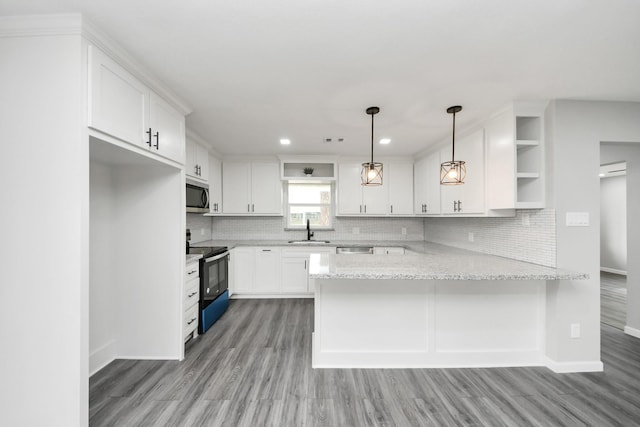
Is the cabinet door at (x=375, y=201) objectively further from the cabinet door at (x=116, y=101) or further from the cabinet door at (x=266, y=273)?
the cabinet door at (x=116, y=101)

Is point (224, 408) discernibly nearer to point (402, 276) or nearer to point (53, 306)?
point (53, 306)

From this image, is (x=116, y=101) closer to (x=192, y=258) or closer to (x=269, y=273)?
(x=192, y=258)

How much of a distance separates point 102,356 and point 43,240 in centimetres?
151

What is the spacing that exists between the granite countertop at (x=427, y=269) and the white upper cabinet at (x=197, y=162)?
73.4 inches

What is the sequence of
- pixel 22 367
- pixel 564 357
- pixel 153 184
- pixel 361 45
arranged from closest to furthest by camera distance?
pixel 22 367 < pixel 361 45 < pixel 564 357 < pixel 153 184

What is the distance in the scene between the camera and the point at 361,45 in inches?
62.3

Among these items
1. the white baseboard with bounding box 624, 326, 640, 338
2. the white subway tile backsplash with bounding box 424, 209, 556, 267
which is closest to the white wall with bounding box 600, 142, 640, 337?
the white baseboard with bounding box 624, 326, 640, 338

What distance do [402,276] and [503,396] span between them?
117cm

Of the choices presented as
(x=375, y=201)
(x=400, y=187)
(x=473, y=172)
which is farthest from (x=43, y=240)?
Result: (x=400, y=187)

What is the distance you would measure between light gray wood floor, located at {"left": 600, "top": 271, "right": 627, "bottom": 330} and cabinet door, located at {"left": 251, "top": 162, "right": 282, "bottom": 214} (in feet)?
15.6

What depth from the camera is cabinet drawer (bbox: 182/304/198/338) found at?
8.63ft

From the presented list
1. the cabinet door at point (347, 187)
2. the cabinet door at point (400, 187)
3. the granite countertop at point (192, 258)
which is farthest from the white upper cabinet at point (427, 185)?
the granite countertop at point (192, 258)

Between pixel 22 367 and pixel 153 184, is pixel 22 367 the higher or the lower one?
the lower one

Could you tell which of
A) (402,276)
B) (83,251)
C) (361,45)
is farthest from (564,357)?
(83,251)
